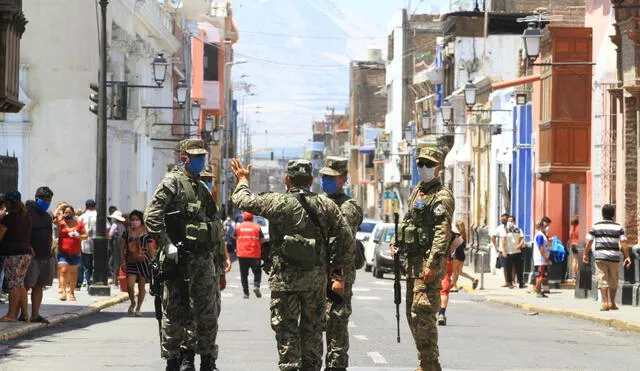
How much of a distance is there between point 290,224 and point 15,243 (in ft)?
28.4

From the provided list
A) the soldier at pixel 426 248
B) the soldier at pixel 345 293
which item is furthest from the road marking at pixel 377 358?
the soldier at pixel 426 248

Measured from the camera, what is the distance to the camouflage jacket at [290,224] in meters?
13.3

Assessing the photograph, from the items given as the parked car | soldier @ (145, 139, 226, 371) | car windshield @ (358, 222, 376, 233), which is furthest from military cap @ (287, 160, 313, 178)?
car windshield @ (358, 222, 376, 233)

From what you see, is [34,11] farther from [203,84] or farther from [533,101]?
[203,84]

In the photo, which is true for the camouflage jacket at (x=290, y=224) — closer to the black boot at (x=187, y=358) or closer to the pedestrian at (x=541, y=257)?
the black boot at (x=187, y=358)

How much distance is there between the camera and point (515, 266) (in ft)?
131

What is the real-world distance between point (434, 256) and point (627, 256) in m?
14.5

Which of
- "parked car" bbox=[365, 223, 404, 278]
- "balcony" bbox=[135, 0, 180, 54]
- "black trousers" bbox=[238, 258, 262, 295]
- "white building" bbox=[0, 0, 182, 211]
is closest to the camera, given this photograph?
"black trousers" bbox=[238, 258, 262, 295]

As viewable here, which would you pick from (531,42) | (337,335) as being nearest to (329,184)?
(337,335)

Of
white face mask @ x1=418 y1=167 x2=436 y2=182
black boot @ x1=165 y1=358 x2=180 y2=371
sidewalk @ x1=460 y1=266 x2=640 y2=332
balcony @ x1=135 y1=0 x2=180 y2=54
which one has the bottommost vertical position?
sidewalk @ x1=460 y1=266 x2=640 y2=332

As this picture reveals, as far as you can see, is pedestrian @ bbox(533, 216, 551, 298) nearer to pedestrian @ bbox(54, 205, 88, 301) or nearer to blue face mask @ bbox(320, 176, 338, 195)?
pedestrian @ bbox(54, 205, 88, 301)

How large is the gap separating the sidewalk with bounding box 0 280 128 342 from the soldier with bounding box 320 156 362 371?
19.4ft

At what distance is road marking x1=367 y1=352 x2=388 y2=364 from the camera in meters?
16.6

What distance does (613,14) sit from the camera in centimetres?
3247
